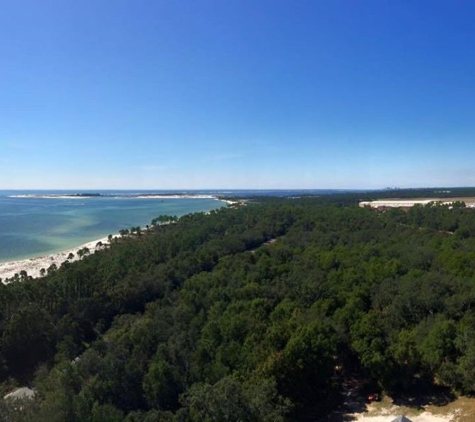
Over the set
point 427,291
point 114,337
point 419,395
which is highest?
point 427,291

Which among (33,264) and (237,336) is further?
(33,264)

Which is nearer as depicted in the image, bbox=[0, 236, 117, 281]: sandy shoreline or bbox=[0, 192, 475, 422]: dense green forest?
bbox=[0, 192, 475, 422]: dense green forest

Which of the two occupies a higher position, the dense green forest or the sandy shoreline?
the dense green forest

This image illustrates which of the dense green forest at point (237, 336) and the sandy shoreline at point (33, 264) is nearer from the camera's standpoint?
the dense green forest at point (237, 336)

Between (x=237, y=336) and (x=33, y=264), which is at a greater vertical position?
(x=237, y=336)

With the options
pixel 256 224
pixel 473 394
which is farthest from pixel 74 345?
pixel 256 224

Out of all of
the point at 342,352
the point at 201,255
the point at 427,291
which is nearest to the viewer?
the point at 342,352

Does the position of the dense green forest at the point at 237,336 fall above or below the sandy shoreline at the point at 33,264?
above

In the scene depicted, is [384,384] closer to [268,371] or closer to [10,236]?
[268,371]
